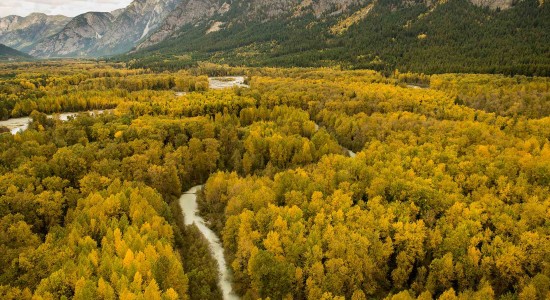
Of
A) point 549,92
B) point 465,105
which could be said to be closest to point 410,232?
point 465,105

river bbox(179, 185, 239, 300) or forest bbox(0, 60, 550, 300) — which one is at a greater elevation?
forest bbox(0, 60, 550, 300)

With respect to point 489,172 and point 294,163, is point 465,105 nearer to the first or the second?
point 489,172

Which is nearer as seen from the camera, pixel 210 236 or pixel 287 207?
pixel 287 207

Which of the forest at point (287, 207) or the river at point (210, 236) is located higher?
the forest at point (287, 207)

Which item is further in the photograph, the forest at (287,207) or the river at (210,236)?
the river at (210,236)
